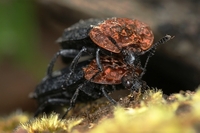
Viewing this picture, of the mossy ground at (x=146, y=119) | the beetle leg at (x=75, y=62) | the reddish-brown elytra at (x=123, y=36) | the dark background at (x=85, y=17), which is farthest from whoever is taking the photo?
the dark background at (x=85, y=17)

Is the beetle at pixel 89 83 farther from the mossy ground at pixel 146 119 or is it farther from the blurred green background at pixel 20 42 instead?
the blurred green background at pixel 20 42

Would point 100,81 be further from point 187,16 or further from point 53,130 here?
point 187,16

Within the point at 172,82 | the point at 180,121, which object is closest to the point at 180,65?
the point at 172,82

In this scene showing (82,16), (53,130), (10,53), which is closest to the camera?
(53,130)

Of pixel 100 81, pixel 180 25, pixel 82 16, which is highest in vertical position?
pixel 82 16

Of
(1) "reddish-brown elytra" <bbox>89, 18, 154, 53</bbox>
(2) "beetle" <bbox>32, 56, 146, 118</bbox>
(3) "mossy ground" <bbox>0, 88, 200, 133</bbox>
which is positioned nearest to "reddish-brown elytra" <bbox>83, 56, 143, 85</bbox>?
(2) "beetle" <bbox>32, 56, 146, 118</bbox>

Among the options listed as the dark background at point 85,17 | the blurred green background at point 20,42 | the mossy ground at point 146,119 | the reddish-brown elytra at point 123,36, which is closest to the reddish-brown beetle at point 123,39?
the reddish-brown elytra at point 123,36

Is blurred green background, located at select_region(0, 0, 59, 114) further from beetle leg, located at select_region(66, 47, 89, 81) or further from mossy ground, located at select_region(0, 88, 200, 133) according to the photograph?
mossy ground, located at select_region(0, 88, 200, 133)
